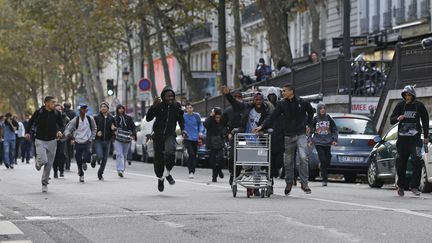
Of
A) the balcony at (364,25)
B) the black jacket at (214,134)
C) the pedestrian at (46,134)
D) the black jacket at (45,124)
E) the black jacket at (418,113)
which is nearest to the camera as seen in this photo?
the black jacket at (418,113)

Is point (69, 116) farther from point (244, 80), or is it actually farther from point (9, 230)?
point (9, 230)

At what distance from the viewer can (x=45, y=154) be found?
20.9m

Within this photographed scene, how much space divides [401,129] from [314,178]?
7834 millimetres

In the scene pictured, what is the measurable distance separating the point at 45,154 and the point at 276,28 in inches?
915

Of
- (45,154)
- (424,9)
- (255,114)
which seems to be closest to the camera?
(255,114)

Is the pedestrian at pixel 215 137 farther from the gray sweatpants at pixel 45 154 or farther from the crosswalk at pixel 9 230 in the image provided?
the crosswalk at pixel 9 230

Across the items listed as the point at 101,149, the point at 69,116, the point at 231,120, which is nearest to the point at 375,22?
the point at 69,116

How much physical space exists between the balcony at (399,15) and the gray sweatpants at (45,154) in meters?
29.7

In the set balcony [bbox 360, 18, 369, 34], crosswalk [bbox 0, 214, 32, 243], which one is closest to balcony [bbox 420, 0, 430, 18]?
balcony [bbox 360, 18, 369, 34]

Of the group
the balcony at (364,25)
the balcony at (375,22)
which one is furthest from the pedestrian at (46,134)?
the balcony at (364,25)

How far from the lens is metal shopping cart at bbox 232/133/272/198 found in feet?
59.5

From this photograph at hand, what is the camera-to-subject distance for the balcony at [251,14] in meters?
71.3

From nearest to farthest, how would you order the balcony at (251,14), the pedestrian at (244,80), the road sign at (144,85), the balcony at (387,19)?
the pedestrian at (244,80)
the balcony at (387,19)
the road sign at (144,85)
the balcony at (251,14)

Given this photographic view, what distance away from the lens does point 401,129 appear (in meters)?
19.1
